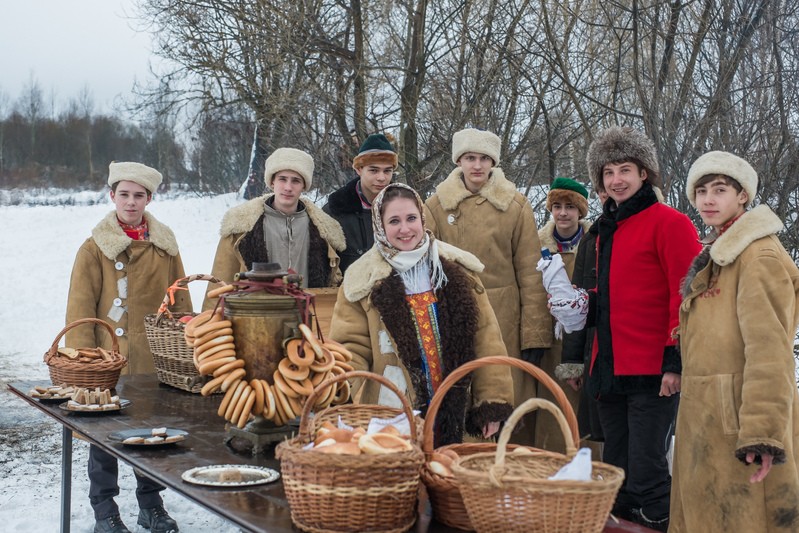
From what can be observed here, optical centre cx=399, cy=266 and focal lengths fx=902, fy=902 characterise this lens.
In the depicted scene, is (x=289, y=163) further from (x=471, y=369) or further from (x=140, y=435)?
(x=471, y=369)

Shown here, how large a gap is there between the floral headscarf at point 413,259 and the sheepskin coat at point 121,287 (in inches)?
66.6

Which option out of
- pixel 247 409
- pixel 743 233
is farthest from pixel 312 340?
pixel 743 233

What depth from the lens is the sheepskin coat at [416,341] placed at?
3455 millimetres

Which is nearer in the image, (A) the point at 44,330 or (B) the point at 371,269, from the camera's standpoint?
(B) the point at 371,269

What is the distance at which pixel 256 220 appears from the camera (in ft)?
15.4

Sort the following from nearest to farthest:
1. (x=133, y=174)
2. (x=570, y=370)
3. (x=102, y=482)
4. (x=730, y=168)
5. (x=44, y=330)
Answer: (x=730, y=168) < (x=570, y=370) < (x=102, y=482) < (x=133, y=174) < (x=44, y=330)

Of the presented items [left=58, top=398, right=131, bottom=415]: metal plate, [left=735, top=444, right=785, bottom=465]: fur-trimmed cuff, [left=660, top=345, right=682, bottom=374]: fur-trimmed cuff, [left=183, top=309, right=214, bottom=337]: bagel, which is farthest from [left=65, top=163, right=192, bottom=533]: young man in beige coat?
[left=735, top=444, right=785, bottom=465]: fur-trimmed cuff

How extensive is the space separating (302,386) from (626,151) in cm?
206

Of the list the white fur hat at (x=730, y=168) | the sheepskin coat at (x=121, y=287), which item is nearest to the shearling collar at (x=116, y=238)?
the sheepskin coat at (x=121, y=287)

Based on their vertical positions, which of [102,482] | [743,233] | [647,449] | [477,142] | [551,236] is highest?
[477,142]

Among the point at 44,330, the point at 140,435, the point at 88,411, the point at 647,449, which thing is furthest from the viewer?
the point at 44,330

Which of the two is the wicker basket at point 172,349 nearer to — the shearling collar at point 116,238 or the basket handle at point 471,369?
the shearling collar at point 116,238

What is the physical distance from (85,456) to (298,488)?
16.5 ft

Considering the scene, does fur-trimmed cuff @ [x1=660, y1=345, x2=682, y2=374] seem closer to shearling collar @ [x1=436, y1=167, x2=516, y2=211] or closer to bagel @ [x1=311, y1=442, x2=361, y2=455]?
shearling collar @ [x1=436, y1=167, x2=516, y2=211]
